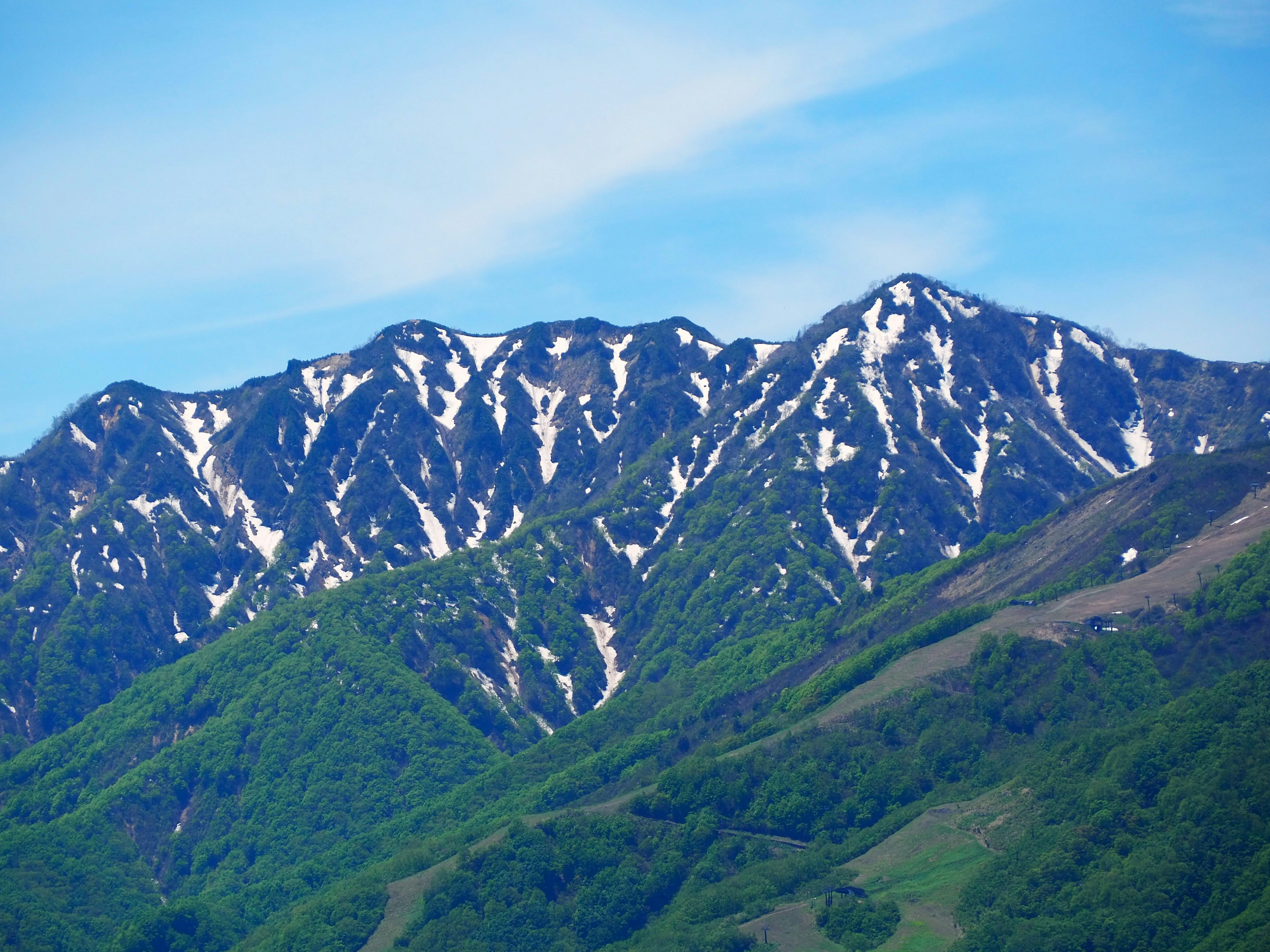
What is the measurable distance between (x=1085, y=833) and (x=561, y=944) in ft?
203

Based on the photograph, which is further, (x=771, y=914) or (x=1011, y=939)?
(x=771, y=914)

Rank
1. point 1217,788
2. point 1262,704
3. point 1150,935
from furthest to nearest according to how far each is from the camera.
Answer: point 1262,704
point 1217,788
point 1150,935

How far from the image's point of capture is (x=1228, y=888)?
163500 mm

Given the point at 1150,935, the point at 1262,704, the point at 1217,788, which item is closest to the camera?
the point at 1150,935

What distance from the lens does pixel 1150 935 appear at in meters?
161

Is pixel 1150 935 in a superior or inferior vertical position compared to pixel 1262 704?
inferior

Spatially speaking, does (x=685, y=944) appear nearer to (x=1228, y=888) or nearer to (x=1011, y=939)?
(x=1011, y=939)

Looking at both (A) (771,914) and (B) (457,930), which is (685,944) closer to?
(A) (771,914)

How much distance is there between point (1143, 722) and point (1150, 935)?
1561 inches

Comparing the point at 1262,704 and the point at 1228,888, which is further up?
the point at 1262,704

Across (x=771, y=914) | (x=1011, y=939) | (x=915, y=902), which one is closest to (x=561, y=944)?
(x=771, y=914)

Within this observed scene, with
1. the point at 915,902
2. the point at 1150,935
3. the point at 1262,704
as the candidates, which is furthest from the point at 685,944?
the point at 1262,704

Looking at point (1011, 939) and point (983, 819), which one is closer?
point (1011, 939)

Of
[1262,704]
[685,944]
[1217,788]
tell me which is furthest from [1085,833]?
[685,944]
